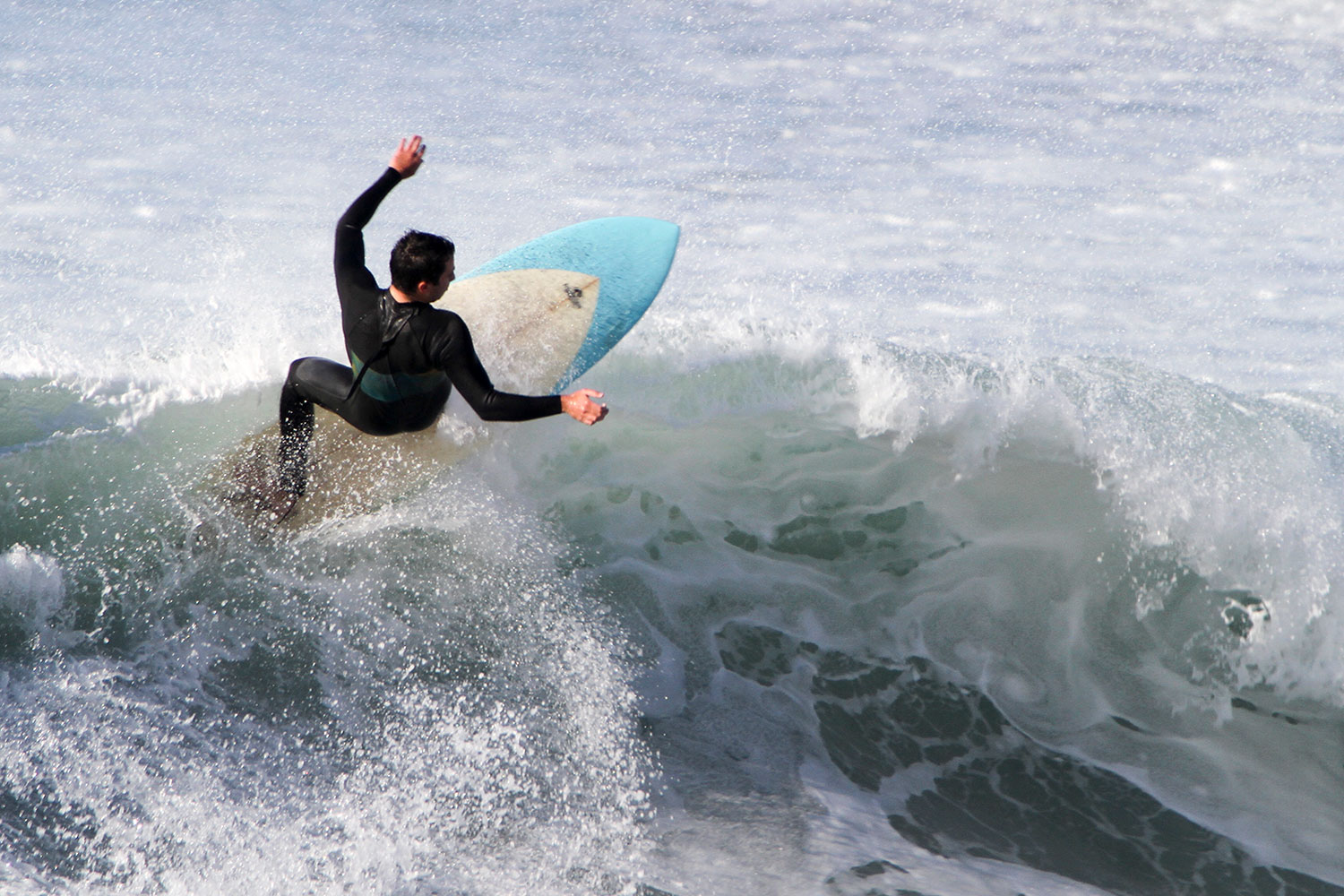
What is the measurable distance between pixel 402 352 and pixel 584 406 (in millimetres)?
824

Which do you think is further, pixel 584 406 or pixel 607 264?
pixel 607 264

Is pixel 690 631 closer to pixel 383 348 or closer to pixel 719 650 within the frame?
pixel 719 650

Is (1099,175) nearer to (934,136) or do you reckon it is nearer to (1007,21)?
(934,136)

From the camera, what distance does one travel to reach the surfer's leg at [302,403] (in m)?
3.37

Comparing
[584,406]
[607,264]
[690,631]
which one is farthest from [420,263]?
[690,631]

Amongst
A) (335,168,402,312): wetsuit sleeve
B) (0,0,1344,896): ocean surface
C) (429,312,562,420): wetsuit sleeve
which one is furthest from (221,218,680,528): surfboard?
(429,312,562,420): wetsuit sleeve

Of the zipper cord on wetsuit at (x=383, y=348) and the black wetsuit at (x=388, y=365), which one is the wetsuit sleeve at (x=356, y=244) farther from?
the zipper cord on wetsuit at (x=383, y=348)

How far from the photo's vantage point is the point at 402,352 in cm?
307

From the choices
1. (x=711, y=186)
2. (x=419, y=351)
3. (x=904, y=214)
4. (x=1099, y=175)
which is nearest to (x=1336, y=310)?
(x=1099, y=175)

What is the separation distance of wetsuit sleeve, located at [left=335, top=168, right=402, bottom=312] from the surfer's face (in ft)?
0.71

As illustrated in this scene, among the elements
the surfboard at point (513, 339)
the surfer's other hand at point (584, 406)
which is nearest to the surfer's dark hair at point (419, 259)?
the surfer's other hand at point (584, 406)

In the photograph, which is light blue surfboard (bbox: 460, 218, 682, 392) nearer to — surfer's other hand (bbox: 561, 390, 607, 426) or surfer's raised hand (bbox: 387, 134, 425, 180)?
surfer's raised hand (bbox: 387, 134, 425, 180)

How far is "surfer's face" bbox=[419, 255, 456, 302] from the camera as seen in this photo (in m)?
2.95

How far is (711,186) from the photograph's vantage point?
12766 millimetres
